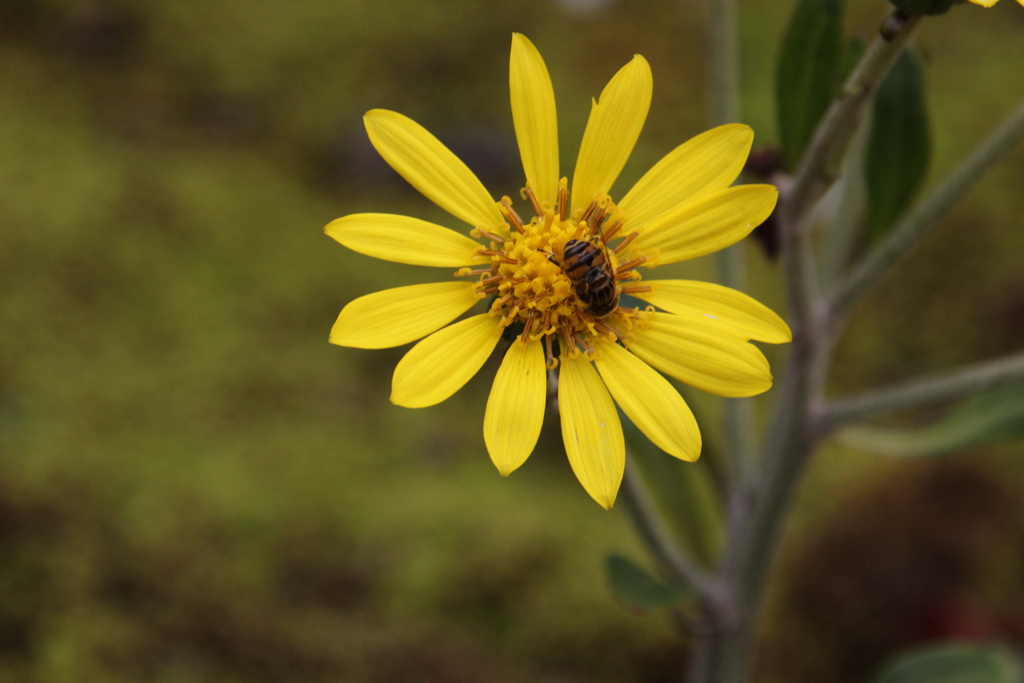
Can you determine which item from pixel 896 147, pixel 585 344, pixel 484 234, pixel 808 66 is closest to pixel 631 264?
pixel 585 344

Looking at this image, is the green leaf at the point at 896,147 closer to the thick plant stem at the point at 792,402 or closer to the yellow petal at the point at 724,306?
the thick plant stem at the point at 792,402

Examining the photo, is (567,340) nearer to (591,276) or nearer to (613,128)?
(591,276)

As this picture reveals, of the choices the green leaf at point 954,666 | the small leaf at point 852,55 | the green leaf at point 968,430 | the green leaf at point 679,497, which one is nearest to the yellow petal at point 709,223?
the small leaf at point 852,55

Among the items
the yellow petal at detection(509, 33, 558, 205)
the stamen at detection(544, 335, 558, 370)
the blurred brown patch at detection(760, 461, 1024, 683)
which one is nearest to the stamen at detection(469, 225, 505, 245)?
the yellow petal at detection(509, 33, 558, 205)

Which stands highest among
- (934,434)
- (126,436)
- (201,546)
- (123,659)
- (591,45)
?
(591,45)

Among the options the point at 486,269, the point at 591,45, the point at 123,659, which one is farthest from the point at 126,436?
the point at 591,45

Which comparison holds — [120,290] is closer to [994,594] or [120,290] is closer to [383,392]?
[383,392]
